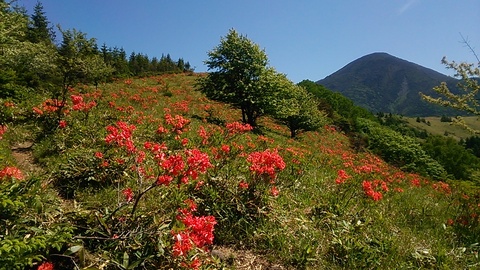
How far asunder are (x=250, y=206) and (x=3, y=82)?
1590 cm

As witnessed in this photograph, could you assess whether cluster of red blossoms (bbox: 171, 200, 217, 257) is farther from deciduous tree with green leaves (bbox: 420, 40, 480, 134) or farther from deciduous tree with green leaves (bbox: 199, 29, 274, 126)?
deciduous tree with green leaves (bbox: 199, 29, 274, 126)

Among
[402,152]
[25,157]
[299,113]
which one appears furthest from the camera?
[402,152]

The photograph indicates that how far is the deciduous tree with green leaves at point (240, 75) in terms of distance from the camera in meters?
20.4

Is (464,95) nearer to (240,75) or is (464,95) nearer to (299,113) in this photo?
(240,75)

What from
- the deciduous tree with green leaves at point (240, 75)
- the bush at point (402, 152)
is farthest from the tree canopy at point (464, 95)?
the bush at point (402, 152)

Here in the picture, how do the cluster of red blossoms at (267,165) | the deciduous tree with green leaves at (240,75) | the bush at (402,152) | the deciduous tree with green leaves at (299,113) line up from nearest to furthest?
the cluster of red blossoms at (267,165)
the deciduous tree with green leaves at (240,75)
the deciduous tree with green leaves at (299,113)
the bush at (402,152)

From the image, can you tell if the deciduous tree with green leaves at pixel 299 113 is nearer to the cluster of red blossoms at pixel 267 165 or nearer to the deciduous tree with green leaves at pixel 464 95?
the deciduous tree with green leaves at pixel 464 95

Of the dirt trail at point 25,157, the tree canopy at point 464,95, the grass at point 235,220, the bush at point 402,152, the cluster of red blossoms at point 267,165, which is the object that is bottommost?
the bush at point 402,152

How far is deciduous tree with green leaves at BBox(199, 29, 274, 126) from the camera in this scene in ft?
66.8

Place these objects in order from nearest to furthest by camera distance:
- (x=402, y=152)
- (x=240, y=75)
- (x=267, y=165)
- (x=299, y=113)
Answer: (x=267, y=165)
(x=240, y=75)
(x=299, y=113)
(x=402, y=152)

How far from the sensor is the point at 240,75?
68.2 ft

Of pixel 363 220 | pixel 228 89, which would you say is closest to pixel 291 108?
pixel 228 89

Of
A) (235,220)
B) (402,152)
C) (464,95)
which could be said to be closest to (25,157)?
(235,220)

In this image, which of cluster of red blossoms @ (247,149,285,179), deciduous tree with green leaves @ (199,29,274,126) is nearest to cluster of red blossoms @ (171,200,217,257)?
cluster of red blossoms @ (247,149,285,179)
